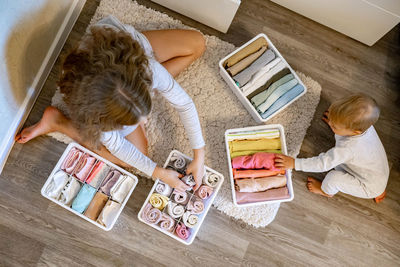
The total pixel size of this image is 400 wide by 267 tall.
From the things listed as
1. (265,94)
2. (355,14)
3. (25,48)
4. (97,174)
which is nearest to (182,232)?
(97,174)

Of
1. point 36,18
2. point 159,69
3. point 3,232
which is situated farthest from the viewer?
point 3,232

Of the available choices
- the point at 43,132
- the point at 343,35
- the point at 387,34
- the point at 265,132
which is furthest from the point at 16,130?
the point at 387,34

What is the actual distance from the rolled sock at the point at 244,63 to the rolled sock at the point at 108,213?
0.67 meters

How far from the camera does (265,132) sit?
1.27 metres

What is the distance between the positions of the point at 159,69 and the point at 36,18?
0.51m

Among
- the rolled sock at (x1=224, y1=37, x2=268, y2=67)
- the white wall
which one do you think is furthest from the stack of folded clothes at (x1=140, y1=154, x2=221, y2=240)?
the white wall

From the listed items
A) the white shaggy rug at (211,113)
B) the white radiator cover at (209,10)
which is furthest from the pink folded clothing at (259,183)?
the white radiator cover at (209,10)

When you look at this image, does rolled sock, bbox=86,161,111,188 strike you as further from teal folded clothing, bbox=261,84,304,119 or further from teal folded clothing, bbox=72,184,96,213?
teal folded clothing, bbox=261,84,304,119

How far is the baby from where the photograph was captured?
1.10 metres

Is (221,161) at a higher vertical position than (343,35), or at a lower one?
lower

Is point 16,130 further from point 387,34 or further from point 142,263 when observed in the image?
point 387,34

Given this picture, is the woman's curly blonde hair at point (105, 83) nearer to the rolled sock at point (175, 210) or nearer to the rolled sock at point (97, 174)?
the rolled sock at point (97, 174)

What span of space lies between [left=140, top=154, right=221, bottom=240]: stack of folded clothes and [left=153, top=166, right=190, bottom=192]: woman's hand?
0.02 m

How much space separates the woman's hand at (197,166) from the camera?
116 cm
